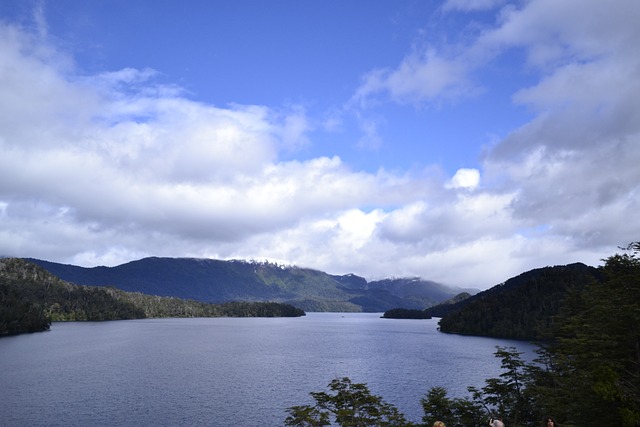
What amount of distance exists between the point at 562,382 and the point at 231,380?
92977 mm

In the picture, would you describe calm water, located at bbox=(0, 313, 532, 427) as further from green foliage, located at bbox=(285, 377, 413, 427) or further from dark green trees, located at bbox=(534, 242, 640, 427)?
dark green trees, located at bbox=(534, 242, 640, 427)

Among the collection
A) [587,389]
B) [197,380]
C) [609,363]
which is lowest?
[197,380]

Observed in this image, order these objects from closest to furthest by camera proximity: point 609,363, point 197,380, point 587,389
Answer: point 587,389 → point 609,363 → point 197,380

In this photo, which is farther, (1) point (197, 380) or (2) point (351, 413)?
(1) point (197, 380)

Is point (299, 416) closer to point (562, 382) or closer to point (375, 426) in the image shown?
point (375, 426)

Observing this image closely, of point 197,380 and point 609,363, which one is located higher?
point 609,363

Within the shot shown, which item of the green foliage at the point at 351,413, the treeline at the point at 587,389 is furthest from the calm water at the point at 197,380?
the green foliage at the point at 351,413

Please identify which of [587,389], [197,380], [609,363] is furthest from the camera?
[197,380]

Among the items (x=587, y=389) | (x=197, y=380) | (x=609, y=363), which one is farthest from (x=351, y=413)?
(x=197, y=380)

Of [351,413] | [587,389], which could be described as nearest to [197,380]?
[351,413]

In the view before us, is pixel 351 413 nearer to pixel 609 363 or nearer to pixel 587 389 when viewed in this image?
pixel 587 389

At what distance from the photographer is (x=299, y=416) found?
190 ft

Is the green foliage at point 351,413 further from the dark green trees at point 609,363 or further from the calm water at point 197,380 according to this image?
the calm water at point 197,380

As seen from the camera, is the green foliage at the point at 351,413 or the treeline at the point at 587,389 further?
the green foliage at the point at 351,413
